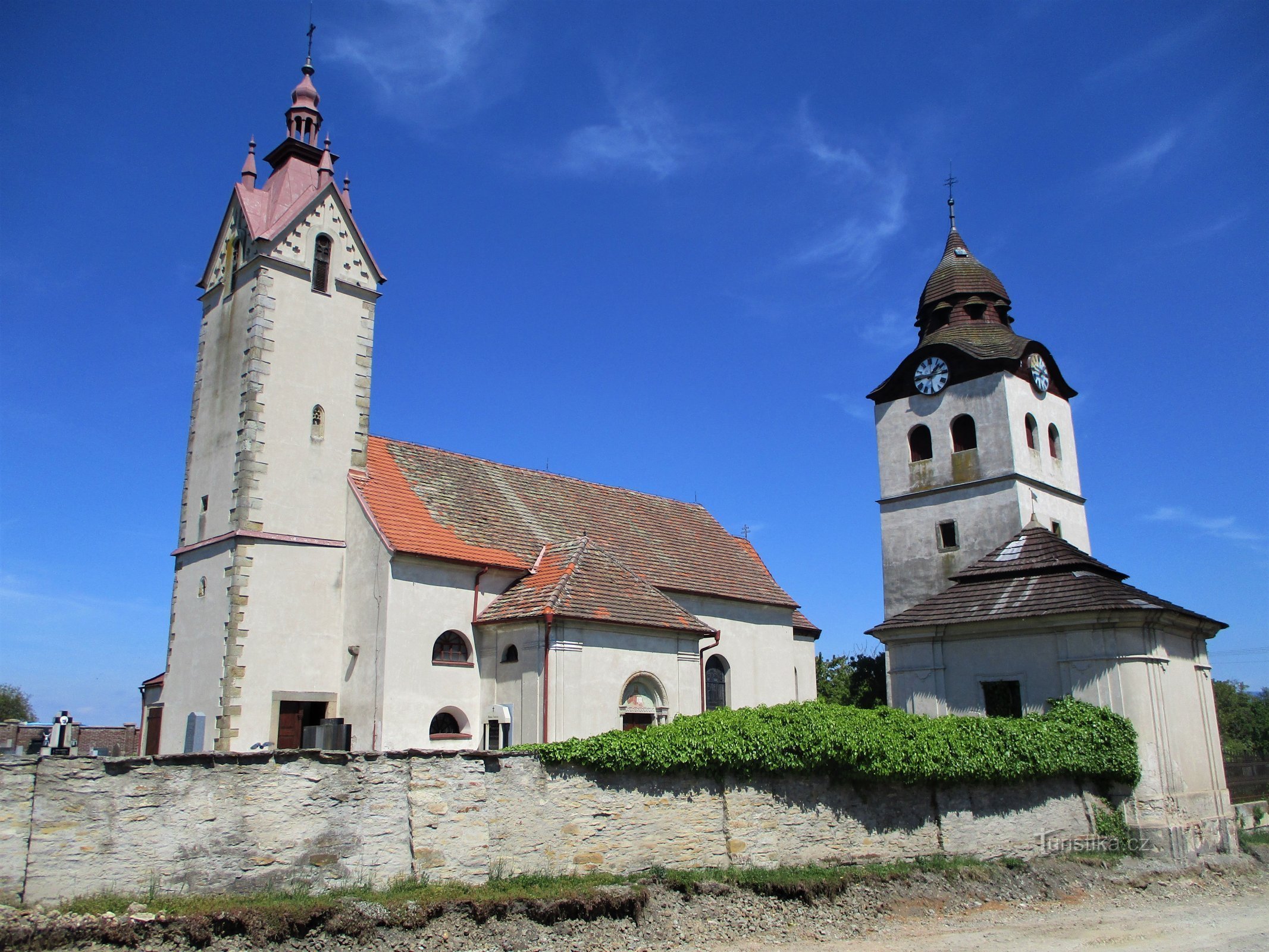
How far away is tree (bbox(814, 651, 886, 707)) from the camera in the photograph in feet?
141

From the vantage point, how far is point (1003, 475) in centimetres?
3391

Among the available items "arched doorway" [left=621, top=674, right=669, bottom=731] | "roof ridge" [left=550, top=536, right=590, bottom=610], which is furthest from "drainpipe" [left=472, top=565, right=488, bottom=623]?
"arched doorway" [left=621, top=674, right=669, bottom=731]

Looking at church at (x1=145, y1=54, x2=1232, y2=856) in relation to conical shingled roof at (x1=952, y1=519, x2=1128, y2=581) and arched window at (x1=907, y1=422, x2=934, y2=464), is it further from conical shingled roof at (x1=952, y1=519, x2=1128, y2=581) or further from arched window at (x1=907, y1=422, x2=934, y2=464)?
arched window at (x1=907, y1=422, x2=934, y2=464)

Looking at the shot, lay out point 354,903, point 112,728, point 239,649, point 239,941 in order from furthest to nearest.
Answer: point 112,728
point 239,649
point 354,903
point 239,941

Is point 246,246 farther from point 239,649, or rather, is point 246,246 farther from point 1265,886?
point 1265,886

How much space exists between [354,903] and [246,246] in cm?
1849

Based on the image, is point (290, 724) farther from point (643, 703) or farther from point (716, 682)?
point (716, 682)

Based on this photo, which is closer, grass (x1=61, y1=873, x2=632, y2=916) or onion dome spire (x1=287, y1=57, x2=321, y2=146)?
grass (x1=61, y1=873, x2=632, y2=916)

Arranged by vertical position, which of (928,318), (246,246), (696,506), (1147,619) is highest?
(928,318)

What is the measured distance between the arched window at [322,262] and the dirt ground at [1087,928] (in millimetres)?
19381

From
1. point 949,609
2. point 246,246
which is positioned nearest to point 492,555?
point 246,246

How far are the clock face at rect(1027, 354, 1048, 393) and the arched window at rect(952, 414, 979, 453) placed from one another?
2953 mm

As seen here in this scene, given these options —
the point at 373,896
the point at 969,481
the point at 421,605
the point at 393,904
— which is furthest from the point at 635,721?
the point at 969,481

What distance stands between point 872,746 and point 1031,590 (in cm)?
908
